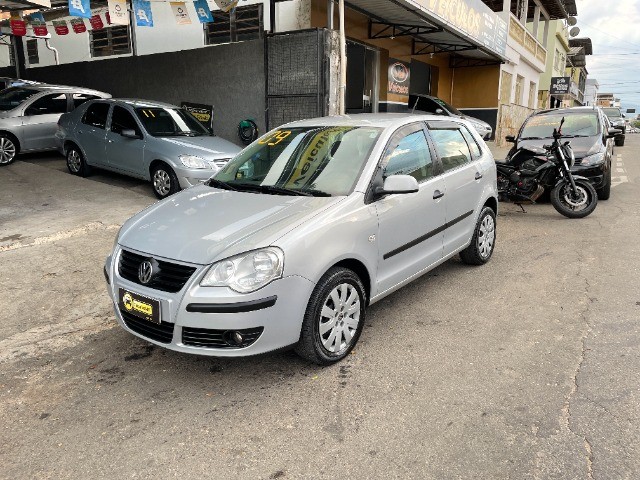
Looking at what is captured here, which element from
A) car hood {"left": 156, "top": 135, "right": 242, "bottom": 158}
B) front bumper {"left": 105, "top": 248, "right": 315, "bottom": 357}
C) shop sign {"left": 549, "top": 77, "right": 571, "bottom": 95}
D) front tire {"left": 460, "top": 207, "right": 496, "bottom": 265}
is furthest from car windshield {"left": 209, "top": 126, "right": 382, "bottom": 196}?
shop sign {"left": 549, "top": 77, "right": 571, "bottom": 95}

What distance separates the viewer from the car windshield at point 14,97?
1070 cm

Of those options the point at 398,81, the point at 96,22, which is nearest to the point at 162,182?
the point at 96,22

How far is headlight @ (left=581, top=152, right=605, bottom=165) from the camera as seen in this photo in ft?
28.9

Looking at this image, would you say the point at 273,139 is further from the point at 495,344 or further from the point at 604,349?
the point at 604,349

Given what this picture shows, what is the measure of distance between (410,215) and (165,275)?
1.94 m

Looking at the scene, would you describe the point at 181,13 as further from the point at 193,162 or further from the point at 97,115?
the point at 193,162

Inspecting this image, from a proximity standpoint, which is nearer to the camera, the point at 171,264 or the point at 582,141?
the point at 171,264

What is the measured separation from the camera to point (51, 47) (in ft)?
54.5

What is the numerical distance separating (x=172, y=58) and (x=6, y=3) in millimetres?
4377

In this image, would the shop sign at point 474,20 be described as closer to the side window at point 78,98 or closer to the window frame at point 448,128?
the window frame at point 448,128

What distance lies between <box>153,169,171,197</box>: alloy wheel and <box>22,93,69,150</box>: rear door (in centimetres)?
396

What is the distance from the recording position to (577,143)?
929 cm

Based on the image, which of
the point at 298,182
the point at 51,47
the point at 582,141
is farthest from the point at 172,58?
the point at 298,182

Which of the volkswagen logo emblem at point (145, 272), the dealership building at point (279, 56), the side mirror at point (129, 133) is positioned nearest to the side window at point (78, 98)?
the dealership building at point (279, 56)
